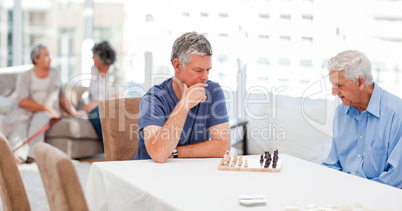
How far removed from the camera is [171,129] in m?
2.16

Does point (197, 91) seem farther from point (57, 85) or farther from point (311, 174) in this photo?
point (57, 85)

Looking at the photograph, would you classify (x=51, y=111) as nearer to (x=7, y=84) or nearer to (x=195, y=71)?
(x=7, y=84)

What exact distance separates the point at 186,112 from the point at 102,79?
2868 millimetres

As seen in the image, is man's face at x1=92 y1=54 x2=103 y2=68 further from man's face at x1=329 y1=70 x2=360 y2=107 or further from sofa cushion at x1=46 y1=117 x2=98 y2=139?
man's face at x1=329 y1=70 x2=360 y2=107

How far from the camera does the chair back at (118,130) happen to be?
8.14 ft

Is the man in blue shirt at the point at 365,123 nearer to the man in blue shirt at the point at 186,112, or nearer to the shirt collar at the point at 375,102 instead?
the shirt collar at the point at 375,102

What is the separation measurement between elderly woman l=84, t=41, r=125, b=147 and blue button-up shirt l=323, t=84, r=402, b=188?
119 inches

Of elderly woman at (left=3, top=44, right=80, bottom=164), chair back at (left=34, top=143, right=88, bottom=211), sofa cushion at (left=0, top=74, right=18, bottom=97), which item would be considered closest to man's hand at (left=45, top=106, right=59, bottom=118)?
elderly woman at (left=3, top=44, right=80, bottom=164)

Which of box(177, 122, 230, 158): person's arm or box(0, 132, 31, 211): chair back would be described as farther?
box(177, 122, 230, 158): person's arm

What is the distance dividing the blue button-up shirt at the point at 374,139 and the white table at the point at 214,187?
1.09ft

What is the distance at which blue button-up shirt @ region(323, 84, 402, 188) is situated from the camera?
2139mm

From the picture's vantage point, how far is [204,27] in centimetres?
525

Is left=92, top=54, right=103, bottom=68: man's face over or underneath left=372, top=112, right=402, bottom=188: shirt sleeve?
over

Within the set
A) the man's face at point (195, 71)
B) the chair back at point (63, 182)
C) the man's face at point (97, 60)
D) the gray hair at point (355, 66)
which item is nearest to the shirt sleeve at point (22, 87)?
the man's face at point (97, 60)
